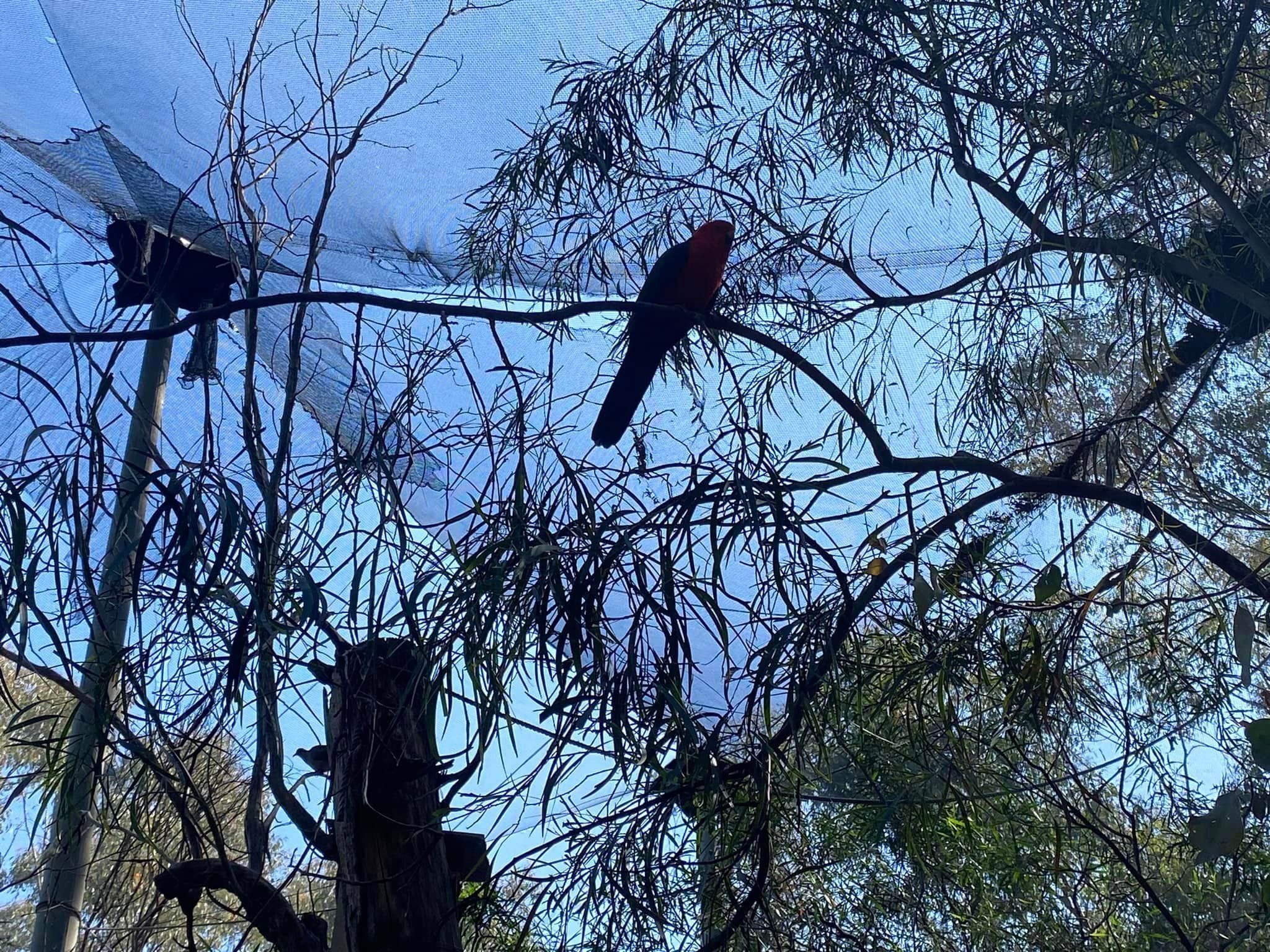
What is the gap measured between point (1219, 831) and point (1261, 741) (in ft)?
0.47

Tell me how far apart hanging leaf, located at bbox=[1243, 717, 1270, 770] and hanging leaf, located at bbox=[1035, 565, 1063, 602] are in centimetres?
28

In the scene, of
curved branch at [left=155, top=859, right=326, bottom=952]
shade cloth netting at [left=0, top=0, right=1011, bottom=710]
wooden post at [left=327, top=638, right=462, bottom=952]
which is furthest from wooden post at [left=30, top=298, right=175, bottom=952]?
shade cloth netting at [left=0, top=0, right=1011, bottom=710]

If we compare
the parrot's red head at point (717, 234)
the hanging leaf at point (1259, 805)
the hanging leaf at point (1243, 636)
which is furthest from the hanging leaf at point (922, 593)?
the parrot's red head at point (717, 234)

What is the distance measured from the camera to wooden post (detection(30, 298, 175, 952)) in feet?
3.98

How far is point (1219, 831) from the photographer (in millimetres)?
1116

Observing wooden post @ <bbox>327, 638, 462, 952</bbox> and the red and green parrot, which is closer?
wooden post @ <bbox>327, 638, 462, 952</bbox>

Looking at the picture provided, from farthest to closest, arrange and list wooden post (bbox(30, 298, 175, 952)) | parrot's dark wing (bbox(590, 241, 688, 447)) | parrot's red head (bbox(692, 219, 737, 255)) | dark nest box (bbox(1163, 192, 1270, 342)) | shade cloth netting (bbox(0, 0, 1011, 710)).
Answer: shade cloth netting (bbox(0, 0, 1011, 710)) < parrot's red head (bbox(692, 219, 737, 255)) < parrot's dark wing (bbox(590, 241, 688, 447)) < dark nest box (bbox(1163, 192, 1270, 342)) < wooden post (bbox(30, 298, 175, 952))

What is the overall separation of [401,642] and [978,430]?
1.34 m

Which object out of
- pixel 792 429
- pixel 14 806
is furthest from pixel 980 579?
pixel 14 806

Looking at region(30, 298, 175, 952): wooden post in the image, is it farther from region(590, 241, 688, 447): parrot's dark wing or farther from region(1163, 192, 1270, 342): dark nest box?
region(1163, 192, 1270, 342): dark nest box

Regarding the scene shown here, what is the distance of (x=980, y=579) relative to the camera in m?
1.45

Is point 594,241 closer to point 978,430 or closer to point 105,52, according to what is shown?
point 978,430

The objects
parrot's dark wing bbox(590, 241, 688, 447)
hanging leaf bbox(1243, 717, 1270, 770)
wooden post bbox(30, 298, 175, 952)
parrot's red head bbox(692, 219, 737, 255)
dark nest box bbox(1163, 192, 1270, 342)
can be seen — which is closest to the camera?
hanging leaf bbox(1243, 717, 1270, 770)

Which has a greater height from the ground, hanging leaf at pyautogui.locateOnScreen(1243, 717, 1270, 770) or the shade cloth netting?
the shade cloth netting
